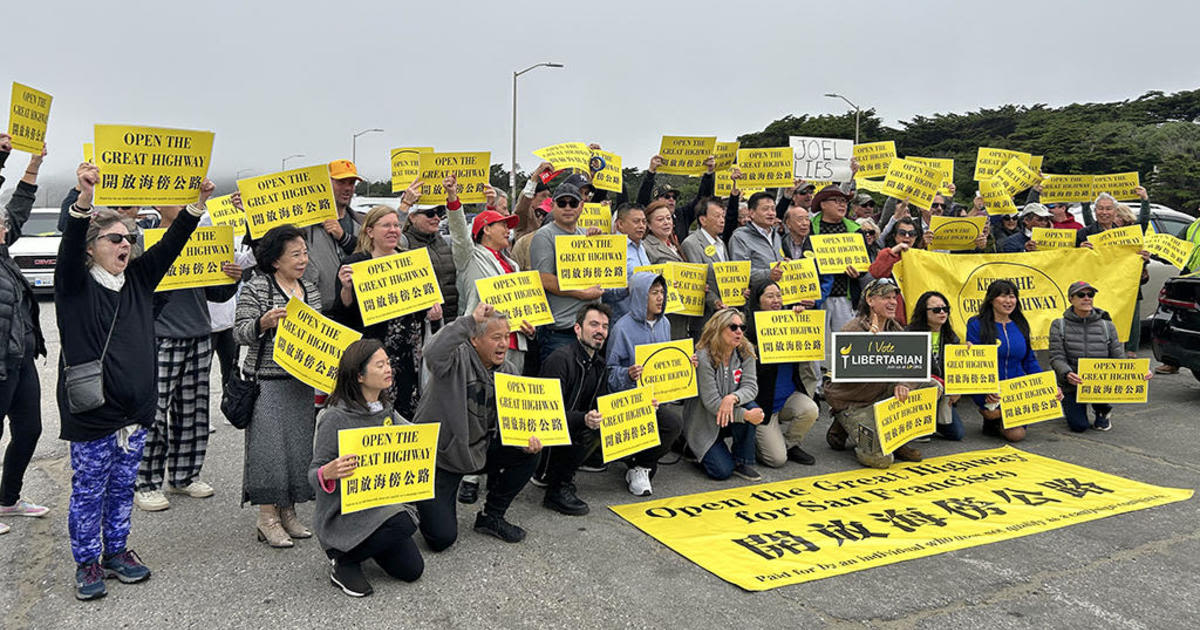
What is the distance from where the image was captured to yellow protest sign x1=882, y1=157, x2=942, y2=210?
8836 mm

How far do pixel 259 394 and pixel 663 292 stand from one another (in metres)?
2.92

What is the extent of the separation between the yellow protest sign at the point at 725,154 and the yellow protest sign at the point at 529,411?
14.8ft

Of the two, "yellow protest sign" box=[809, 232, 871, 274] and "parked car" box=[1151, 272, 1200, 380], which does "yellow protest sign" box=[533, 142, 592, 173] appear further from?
"parked car" box=[1151, 272, 1200, 380]

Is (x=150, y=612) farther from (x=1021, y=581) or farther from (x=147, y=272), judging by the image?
(x=1021, y=581)

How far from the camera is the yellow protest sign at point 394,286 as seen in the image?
5.15m

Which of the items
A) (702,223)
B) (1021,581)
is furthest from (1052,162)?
(1021,581)

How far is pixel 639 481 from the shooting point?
5.94 m

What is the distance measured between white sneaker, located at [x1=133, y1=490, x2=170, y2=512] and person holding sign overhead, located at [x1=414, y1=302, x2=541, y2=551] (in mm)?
1864

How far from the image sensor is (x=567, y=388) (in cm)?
566

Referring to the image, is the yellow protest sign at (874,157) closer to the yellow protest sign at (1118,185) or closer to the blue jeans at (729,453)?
the yellow protest sign at (1118,185)

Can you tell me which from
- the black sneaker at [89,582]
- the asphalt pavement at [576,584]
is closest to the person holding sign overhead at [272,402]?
the asphalt pavement at [576,584]

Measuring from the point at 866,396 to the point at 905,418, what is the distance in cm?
40

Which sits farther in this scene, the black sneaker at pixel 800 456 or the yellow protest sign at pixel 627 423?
the black sneaker at pixel 800 456

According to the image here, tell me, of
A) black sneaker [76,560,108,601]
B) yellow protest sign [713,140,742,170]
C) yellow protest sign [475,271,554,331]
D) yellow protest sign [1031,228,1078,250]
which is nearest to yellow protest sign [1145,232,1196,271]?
yellow protest sign [1031,228,1078,250]
